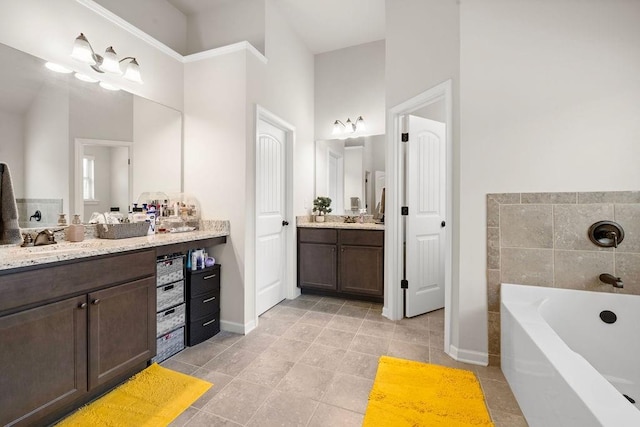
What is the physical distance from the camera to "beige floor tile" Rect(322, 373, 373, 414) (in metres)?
1.60

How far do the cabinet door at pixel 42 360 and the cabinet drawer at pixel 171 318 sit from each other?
532 millimetres

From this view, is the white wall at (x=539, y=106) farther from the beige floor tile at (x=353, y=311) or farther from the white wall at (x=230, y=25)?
the white wall at (x=230, y=25)

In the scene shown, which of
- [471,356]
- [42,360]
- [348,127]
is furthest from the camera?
[348,127]

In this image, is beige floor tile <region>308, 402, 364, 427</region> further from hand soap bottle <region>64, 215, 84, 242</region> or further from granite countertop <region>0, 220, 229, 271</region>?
hand soap bottle <region>64, 215, 84, 242</region>

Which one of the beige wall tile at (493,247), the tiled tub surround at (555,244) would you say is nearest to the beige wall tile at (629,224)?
the tiled tub surround at (555,244)

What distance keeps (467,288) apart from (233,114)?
2.41m

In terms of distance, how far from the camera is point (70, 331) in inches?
56.4

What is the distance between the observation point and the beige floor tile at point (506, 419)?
4.73 ft

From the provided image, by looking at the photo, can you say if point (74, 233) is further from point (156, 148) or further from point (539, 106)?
point (539, 106)

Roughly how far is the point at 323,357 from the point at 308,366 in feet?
0.53

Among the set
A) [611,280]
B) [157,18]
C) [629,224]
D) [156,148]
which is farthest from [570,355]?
[157,18]

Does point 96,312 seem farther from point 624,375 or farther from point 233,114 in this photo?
point 624,375

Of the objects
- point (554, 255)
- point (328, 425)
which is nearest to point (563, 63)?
point (554, 255)

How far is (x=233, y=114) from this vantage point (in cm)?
249
